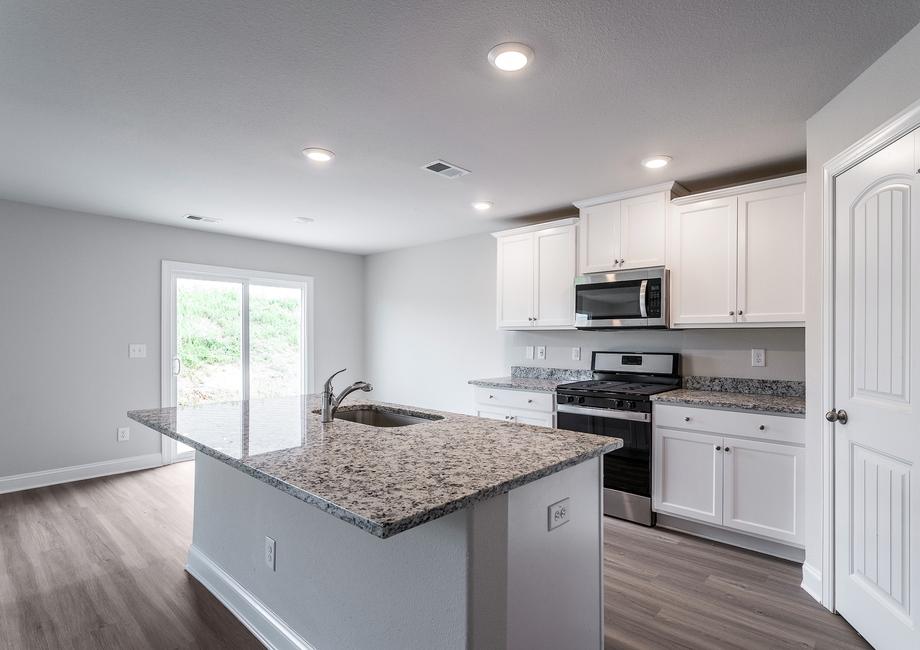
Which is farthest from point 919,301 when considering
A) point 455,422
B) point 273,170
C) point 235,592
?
point 273,170

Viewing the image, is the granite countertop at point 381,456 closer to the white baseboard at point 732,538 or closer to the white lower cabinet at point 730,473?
the white lower cabinet at point 730,473

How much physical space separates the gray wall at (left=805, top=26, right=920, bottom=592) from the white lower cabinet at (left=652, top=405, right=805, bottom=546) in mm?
265

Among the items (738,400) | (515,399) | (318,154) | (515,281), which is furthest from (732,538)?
(318,154)

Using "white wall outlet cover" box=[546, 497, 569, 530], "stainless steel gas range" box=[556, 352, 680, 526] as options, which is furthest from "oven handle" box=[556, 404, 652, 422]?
"white wall outlet cover" box=[546, 497, 569, 530]

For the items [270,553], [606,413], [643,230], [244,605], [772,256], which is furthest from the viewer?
[643,230]

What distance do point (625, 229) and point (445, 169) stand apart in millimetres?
1401

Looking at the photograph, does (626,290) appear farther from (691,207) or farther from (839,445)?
(839,445)

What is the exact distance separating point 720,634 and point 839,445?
982mm

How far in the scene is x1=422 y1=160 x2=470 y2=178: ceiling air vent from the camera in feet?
9.75

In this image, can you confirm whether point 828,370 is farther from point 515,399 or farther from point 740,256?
point 515,399

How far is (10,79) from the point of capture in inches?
78.7

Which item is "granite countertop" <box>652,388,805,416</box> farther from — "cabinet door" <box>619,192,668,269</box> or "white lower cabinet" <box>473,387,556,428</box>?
"cabinet door" <box>619,192,668,269</box>

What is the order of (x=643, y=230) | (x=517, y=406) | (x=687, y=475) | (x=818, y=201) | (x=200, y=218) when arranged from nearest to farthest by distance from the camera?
(x=818, y=201)
(x=687, y=475)
(x=643, y=230)
(x=517, y=406)
(x=200, y=218)

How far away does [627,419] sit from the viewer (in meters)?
3.20
